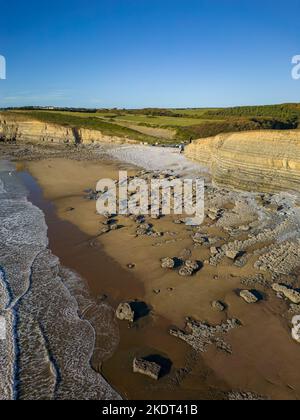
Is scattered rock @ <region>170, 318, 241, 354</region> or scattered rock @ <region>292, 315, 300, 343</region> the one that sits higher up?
scattered rock @ <region>292, 315, 300, 343</region>

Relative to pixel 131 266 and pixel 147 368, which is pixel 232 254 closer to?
pixel 131 266

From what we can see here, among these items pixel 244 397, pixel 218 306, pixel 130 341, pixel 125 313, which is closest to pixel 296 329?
pixel 218 306

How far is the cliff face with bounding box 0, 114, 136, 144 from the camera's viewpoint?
48.0 meters

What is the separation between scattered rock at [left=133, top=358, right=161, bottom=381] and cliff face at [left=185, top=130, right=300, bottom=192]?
12.9m

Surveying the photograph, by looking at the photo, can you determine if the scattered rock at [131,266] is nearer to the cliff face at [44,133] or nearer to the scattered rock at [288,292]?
the scattered rock at [288,292]

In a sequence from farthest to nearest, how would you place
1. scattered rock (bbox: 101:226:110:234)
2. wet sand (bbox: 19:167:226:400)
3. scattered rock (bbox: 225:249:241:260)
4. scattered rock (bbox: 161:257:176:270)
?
1. scattered rock (bbox: 101:226:110:234)
2. scattered rock (bbox: 225:249:241:260)
3. scattered rock (bbox: 161:257:176:270)
4. wet sand (bbox: 19:167:226:400)

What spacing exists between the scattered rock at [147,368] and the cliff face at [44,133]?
39286mm

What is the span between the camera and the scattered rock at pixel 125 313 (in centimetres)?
842

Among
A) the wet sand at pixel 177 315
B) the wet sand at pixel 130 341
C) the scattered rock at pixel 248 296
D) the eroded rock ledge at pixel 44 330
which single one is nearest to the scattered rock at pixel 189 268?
the wet sand at pixel 177 315

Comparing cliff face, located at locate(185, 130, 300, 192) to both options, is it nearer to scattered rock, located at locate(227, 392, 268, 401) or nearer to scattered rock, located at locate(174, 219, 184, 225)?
scattered rock, located at locate(174, 219, 184, 225)

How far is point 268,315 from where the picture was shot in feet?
27.6

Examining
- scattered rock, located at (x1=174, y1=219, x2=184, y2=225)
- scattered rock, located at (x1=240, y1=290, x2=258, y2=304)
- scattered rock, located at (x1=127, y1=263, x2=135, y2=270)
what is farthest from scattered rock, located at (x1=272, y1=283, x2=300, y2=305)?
scattered rock, located at (x1=174, y1=219, x2=184, y2=225)
